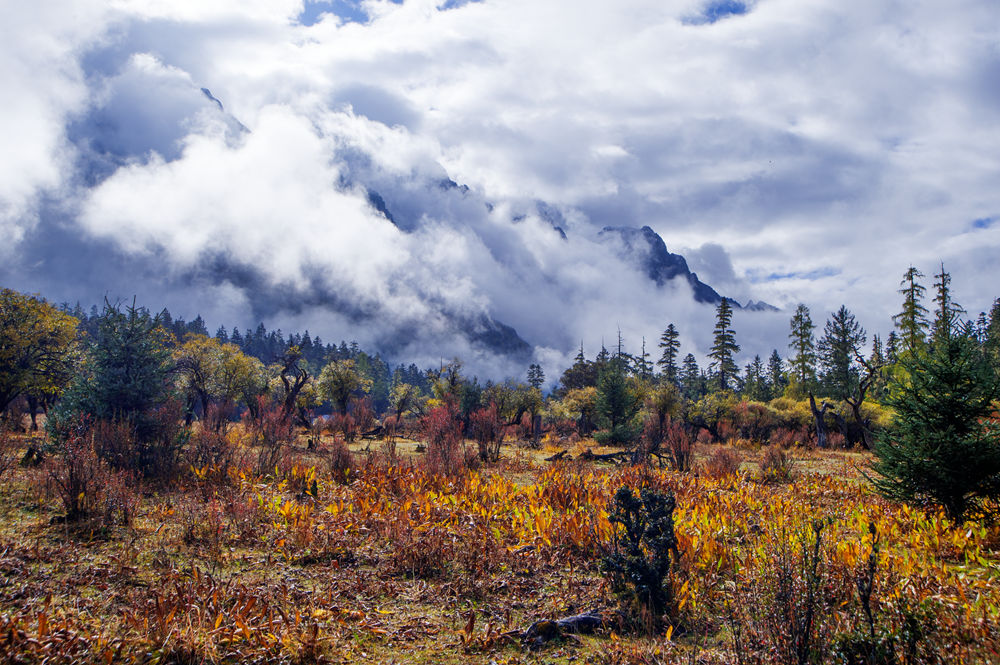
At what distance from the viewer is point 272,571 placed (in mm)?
6070

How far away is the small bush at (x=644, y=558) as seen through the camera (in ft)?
16.9

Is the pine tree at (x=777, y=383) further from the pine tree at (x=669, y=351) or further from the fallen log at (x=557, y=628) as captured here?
the fallen log at (x=557, y=628)

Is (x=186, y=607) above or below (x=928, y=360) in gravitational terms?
below

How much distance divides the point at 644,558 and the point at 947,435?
492cm

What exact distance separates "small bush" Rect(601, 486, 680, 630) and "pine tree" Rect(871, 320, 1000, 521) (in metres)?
4.21

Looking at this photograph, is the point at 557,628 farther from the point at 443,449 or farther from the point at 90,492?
the point at 443,449

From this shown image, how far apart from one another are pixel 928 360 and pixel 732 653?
6.20 meters

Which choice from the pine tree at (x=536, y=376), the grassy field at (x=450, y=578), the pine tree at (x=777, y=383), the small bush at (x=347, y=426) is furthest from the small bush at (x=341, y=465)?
the pine tree at (x=536, y=376)

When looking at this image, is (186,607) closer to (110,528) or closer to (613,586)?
(110,528)

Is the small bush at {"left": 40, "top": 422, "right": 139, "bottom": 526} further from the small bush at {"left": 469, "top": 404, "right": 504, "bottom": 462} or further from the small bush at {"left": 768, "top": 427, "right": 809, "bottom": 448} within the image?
the small bush at {"left": 768, "top": 427, "right": 809, "bottom": 448}

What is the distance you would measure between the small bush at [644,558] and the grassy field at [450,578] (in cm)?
15

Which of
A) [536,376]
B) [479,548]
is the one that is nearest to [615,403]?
[479,548]

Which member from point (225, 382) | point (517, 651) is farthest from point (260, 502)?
point (225, 382)

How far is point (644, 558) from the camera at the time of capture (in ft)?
18.1
